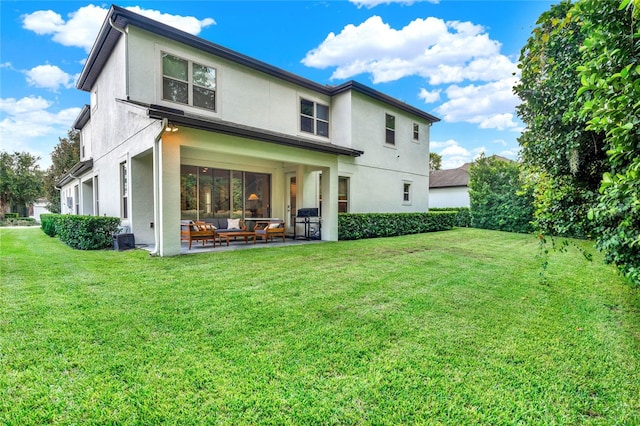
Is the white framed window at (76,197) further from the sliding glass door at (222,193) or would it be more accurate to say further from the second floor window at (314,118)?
the second floor window at (314,118)

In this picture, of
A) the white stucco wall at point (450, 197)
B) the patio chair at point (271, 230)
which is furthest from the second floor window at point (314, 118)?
the white stucco wall at point (450, 197)

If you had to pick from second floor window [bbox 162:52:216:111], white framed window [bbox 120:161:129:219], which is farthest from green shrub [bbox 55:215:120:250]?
second floor window [bbox 162:52:216:111]

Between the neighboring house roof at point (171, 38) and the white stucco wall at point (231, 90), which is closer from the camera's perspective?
the neighboring house roof at point (171, 38)

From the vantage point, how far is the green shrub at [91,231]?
885 centimetres

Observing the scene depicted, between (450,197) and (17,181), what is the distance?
151ft

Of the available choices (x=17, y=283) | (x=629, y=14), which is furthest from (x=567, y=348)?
(x=17, y=283)

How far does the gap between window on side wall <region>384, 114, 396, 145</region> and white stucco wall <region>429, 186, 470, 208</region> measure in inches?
610

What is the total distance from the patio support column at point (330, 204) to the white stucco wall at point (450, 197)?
2066cm

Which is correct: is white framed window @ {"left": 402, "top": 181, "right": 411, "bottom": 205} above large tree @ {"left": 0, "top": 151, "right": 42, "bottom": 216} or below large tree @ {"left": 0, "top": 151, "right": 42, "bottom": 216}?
below

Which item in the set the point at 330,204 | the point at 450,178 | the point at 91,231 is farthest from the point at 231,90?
the point at 450,178

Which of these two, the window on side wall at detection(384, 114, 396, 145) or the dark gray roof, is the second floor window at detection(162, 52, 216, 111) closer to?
the dark gray roof

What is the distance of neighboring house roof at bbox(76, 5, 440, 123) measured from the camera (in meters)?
8.62

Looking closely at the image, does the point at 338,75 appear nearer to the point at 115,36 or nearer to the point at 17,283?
the point at 115,36

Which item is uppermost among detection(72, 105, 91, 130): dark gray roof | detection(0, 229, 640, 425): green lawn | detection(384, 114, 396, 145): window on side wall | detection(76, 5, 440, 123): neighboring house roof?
detection(76, 5, 440, 123): neighboring house roof
